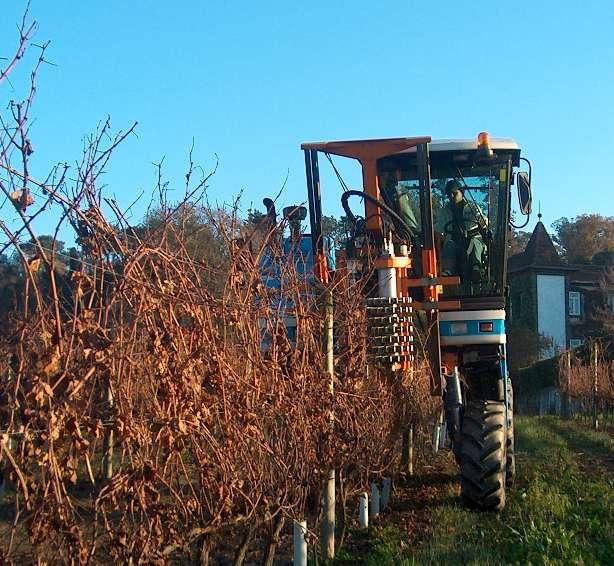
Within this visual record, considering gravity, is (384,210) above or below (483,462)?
above

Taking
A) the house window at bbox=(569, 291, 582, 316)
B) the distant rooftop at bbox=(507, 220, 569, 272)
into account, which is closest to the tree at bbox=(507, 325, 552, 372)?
the distant rooftop at bbox=(507, 220, 569, 272)

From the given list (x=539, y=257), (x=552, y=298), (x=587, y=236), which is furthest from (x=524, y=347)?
(x=587, y=236)

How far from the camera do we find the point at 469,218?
8.43m

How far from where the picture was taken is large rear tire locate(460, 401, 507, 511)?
7359 mm

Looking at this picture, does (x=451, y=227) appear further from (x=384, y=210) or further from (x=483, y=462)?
(x=483, y=462)

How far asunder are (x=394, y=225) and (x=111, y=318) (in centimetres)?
455

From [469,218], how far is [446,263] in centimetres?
50

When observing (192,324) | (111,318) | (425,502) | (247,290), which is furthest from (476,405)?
(111,318)

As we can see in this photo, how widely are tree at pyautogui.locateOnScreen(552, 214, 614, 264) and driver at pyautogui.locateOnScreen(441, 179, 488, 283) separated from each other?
53.3m

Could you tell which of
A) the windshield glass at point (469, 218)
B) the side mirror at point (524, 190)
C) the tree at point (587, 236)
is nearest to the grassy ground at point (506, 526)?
the windshield glass at point (469, 218)

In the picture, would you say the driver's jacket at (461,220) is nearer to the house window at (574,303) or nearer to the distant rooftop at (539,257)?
the distant rooftop at (539,257)

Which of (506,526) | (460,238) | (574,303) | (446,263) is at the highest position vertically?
(460,238)

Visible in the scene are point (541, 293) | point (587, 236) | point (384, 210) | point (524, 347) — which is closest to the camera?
point (384, 210)

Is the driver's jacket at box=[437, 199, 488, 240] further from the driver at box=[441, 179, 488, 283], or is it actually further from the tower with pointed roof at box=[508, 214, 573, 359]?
the tower with pointed roof at box=[508, 214, 573, 359]
